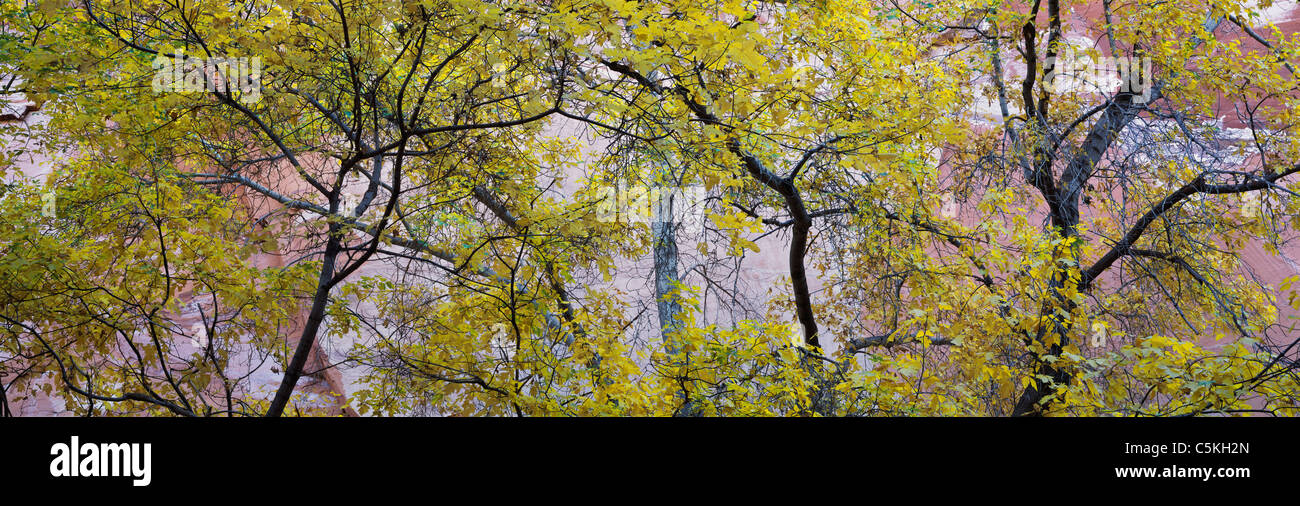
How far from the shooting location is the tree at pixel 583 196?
12.8 feet

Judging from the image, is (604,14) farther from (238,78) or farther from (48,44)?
(48,44)

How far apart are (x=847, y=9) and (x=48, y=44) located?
4.99m
